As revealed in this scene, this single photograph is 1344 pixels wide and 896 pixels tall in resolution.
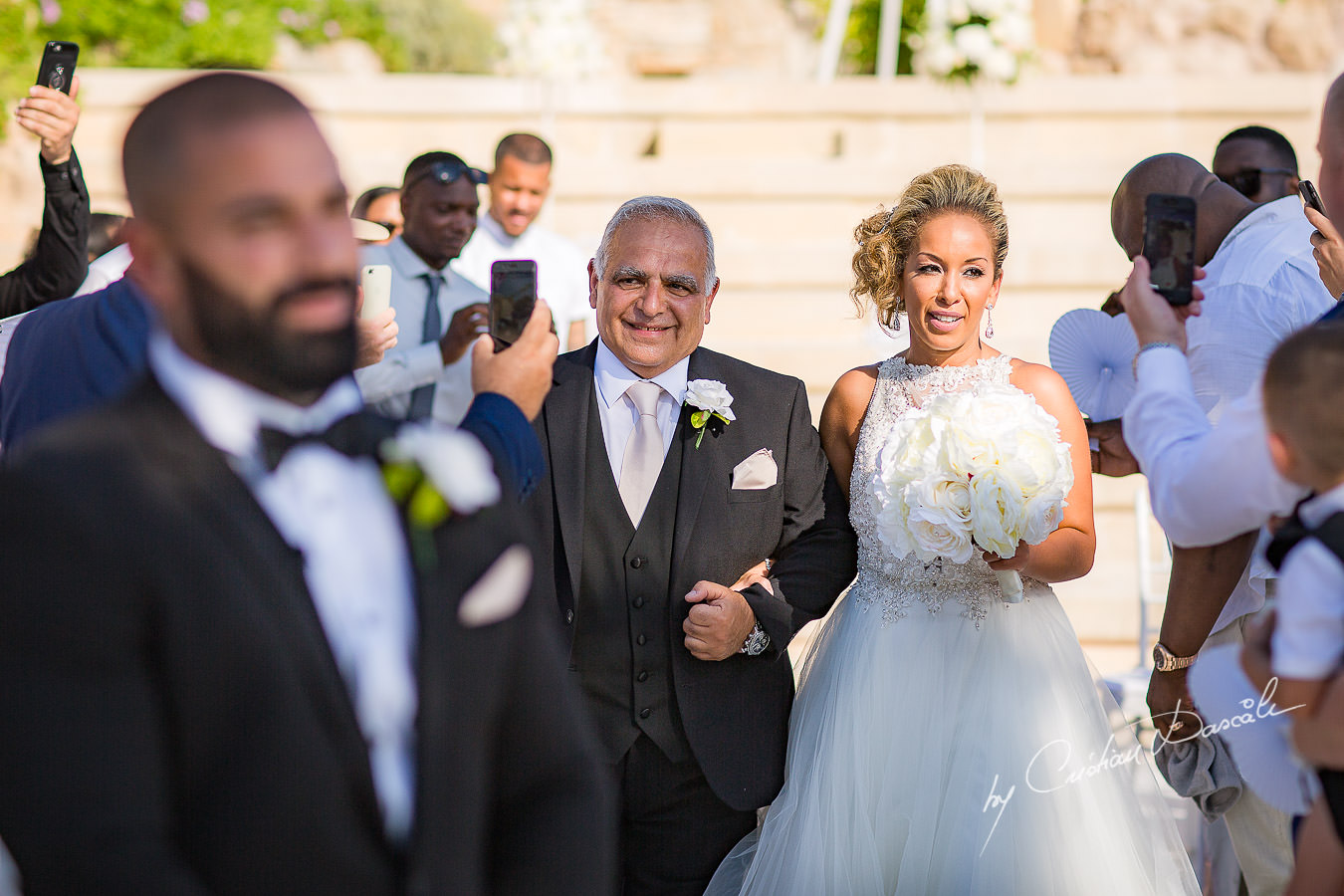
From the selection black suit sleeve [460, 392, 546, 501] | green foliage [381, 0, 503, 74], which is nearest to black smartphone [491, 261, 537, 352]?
black suit sleeve [460, 392, 546, 501]

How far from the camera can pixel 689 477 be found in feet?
8.58

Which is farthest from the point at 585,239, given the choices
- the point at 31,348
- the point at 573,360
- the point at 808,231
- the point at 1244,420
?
the point at 1244,420

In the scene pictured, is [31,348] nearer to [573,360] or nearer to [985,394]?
[573,360]

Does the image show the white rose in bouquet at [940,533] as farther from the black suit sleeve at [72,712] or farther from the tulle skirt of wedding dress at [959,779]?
the black suit sleeve at [72,712]

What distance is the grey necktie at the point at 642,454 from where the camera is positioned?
263 cm

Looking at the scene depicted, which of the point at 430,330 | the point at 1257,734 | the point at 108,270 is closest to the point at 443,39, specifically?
the point at 430,330

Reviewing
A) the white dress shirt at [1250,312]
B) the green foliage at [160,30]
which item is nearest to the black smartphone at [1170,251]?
the white dress shirt at [1250,312]

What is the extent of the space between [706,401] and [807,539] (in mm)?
456

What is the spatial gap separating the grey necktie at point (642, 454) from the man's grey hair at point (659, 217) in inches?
11.6

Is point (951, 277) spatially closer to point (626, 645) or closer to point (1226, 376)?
point (1226, 376)

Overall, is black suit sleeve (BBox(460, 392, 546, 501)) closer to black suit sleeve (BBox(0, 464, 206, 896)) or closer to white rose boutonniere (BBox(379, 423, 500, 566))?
white rose boutonniere (BBox(379, 423, 500, 566))

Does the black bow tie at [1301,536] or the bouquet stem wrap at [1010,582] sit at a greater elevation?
the black bow tie at [1301,536]

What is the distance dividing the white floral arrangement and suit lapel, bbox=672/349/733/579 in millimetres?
6754

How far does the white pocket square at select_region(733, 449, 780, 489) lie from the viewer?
263 centimetres
